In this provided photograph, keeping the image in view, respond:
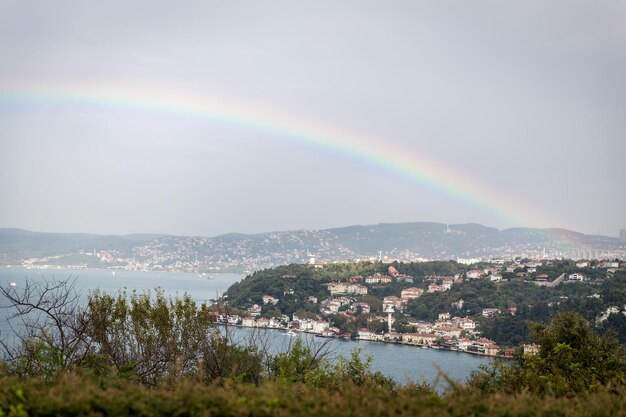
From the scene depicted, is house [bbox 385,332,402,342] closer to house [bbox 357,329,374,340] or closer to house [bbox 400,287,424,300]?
house [bbox 357,329,374,340]

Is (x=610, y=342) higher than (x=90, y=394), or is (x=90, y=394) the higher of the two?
(x=90, y=394)

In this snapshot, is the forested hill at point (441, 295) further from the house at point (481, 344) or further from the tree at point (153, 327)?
the tree at point (153, 327)

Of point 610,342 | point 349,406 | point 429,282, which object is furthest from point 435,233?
point 349,406

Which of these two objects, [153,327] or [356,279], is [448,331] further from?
[153,327]

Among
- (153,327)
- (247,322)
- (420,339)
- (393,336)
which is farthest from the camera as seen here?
(393,336)

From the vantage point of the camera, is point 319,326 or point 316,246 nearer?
point 319,326

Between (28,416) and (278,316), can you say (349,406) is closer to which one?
→ (28,416)

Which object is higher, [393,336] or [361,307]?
[361,307]

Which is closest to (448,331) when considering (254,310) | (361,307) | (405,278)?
(361,307)

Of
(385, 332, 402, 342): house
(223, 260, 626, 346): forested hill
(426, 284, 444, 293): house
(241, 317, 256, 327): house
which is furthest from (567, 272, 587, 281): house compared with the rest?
(241, 317, 256, 327): house
